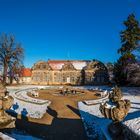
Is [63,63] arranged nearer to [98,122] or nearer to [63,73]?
[63,73]

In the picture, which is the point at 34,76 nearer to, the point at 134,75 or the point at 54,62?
the point at 54,62

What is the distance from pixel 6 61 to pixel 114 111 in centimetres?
4535

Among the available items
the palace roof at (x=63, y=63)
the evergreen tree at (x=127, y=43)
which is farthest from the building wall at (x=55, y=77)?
the evergreen tree at (x=127, y=43)

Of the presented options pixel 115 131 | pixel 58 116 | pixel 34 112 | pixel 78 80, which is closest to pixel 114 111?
pixel 115 131

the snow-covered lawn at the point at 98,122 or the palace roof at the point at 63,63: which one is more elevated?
the palace roof at the point at 63,63

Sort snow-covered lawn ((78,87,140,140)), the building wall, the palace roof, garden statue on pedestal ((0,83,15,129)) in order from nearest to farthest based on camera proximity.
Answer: snow-covered lawn ((78,87,140,140)), garden statue on pedestal ((0,83,15,129)), the building wall, the palace roof

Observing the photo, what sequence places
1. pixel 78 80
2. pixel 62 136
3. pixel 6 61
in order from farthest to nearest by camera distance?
pixel 78 80, pixel 6 61, pixel 62 136

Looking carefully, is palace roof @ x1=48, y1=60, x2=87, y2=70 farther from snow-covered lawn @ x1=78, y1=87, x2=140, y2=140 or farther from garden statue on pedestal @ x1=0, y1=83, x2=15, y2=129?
garden statue on pedestal @ x1=0, y1=83, x2=15, y2=129

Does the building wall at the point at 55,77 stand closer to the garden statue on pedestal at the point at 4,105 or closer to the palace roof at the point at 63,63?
the palace roof at the point at 63,63

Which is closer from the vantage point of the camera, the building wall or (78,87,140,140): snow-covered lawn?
(78,87,140,140): snow-covered lawn

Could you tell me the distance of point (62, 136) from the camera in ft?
52.5

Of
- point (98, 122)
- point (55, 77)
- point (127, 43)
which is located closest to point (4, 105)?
point (98, 122)

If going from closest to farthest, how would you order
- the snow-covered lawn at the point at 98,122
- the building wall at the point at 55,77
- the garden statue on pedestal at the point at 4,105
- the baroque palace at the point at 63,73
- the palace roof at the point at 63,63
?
the snow-covered lawn at the point at 98,122, the garden statue on pedestal at the point at 4,105, the baroque palace at the point at 63,73, the building wall at the point at 55,77, the palace roof at the point at 63,63

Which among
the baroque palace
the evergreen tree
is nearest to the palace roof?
the baroque palace
